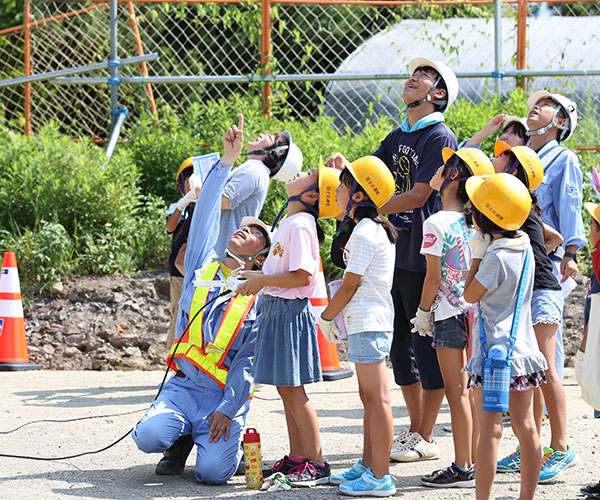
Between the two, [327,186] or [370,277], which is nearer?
[370,277]

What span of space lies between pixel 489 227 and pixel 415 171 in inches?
50.7

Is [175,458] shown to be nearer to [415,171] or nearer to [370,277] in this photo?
[370,277]

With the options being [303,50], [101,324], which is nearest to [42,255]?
[101,324]

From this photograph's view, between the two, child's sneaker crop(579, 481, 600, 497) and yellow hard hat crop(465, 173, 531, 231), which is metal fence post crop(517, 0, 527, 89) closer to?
yellow hard hat crop(465, 173, 531, 231)

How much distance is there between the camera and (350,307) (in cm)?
461

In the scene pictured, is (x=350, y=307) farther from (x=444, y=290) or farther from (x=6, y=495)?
(x=6, y=495)

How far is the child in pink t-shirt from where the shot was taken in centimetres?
473

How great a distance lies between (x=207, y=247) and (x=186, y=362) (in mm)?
670

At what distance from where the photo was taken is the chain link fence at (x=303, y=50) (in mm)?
10430

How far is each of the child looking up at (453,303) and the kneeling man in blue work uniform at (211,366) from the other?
98cm

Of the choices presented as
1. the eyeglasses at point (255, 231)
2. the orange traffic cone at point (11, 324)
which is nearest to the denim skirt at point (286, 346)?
the eyeglasses at point (255, 231)

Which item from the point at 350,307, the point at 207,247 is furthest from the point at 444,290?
the point at 207,247

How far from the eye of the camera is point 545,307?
470cm

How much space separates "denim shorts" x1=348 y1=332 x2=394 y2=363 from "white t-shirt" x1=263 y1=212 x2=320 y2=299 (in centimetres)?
41
